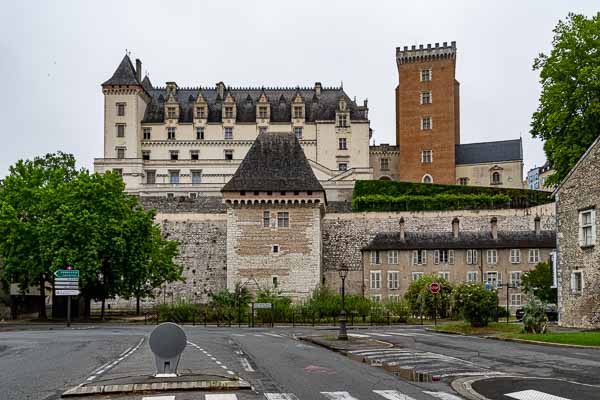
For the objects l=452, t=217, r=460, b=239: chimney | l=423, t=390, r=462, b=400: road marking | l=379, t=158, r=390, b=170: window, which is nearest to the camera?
l=423, t=390, r=462, b=400: road marking

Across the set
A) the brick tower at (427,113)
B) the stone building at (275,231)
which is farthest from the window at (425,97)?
the stone building at (275,231)

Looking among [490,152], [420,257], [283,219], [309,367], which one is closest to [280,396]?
[309,367]

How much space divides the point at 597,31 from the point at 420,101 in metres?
45.9

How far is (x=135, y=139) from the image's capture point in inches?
3211

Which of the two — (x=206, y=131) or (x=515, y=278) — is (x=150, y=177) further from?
(x=515, y=278)

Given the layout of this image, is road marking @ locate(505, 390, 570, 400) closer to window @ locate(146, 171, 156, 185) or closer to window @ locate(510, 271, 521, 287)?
window @ locate(510, 271, 521, 287)

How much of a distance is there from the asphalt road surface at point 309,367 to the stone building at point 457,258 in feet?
114

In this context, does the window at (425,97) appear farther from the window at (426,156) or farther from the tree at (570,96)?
the tree at (570,96)

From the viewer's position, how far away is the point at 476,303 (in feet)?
103

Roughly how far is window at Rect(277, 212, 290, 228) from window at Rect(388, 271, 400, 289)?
905 cm

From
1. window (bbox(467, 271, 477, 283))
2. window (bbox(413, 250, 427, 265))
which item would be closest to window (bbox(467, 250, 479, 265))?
window (bbox(467, 271, 477, 283))

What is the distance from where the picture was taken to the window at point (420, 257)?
61125mm

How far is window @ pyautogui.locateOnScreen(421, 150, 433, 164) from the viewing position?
8394 centimetres

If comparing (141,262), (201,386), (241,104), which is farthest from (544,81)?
(241,104)
